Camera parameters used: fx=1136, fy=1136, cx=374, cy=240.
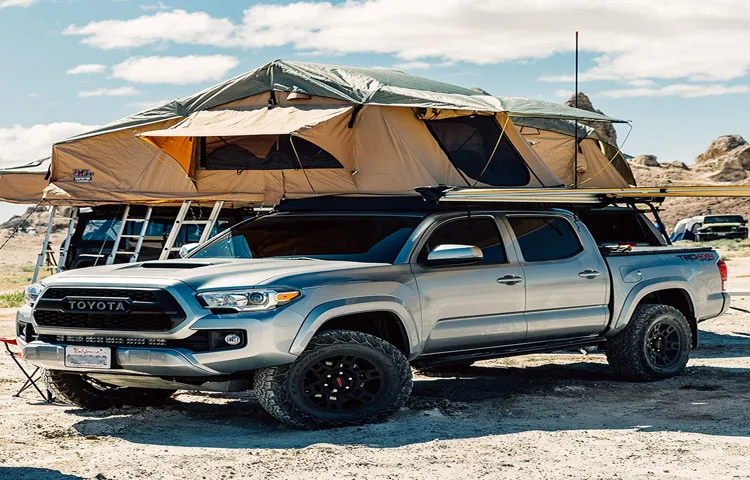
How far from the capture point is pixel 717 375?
1070 centimetres

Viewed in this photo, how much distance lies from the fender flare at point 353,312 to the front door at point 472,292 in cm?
16

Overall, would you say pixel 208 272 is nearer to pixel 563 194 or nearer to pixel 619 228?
pixel 563 194

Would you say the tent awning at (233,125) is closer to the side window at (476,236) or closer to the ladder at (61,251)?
the ladder at (61,251)

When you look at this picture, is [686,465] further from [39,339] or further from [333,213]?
[39,339]

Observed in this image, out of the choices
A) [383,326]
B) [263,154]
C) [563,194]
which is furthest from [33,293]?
[263,154]

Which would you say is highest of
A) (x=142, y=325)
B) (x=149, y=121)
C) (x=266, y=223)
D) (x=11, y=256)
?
(x=149, y=121)

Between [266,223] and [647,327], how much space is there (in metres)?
3.59

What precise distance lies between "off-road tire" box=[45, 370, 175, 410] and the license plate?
50 cm

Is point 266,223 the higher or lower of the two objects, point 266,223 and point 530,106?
the lower

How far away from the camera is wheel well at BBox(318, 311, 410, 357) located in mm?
8095

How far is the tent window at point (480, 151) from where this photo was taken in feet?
47.0

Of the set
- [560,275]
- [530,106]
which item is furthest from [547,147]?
[560,275]

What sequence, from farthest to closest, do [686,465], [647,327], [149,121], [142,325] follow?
1. [149,121]
2. [647,327]
3. [142,325]
4. [686,465]

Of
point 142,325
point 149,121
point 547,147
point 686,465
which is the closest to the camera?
point 686,465
